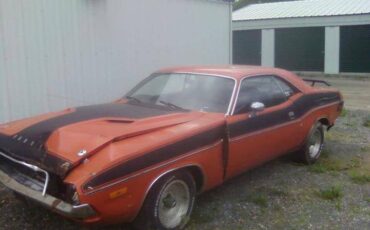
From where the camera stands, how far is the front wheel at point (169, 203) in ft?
13.0

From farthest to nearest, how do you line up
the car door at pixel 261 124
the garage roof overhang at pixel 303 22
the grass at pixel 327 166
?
the garage roof overhang at pixel 303 22 → the grass at pixel 327 166 → the car door at pixel 261 124

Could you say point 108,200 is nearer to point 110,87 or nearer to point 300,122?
point 300,122

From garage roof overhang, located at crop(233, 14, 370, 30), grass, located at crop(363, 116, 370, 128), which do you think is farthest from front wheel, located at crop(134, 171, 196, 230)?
garage roof overhang, located at crop(233, 14, 370, 30)

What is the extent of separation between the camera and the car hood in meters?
3.75

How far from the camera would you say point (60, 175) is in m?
3.61

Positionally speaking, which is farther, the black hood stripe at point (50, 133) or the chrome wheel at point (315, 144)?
the chrome wheel at point (315, 144)

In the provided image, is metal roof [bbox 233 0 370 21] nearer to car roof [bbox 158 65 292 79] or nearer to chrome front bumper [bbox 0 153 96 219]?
car roof [bbox 158 65 292 79]

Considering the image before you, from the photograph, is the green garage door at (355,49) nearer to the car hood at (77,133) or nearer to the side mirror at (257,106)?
the side mirror at (257,106)

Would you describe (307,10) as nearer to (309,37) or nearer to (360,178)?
(309,37)

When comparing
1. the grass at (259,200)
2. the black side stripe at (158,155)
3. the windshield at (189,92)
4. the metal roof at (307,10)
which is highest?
the metal roof at (307,10)

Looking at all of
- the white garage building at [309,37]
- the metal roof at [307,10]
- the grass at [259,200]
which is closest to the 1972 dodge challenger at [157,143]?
the grass at [259,200]

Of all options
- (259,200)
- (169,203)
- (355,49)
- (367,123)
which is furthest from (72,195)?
(355,49)

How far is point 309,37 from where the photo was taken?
74.4ft

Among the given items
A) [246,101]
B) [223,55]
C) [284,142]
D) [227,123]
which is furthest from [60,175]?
[223,55]
